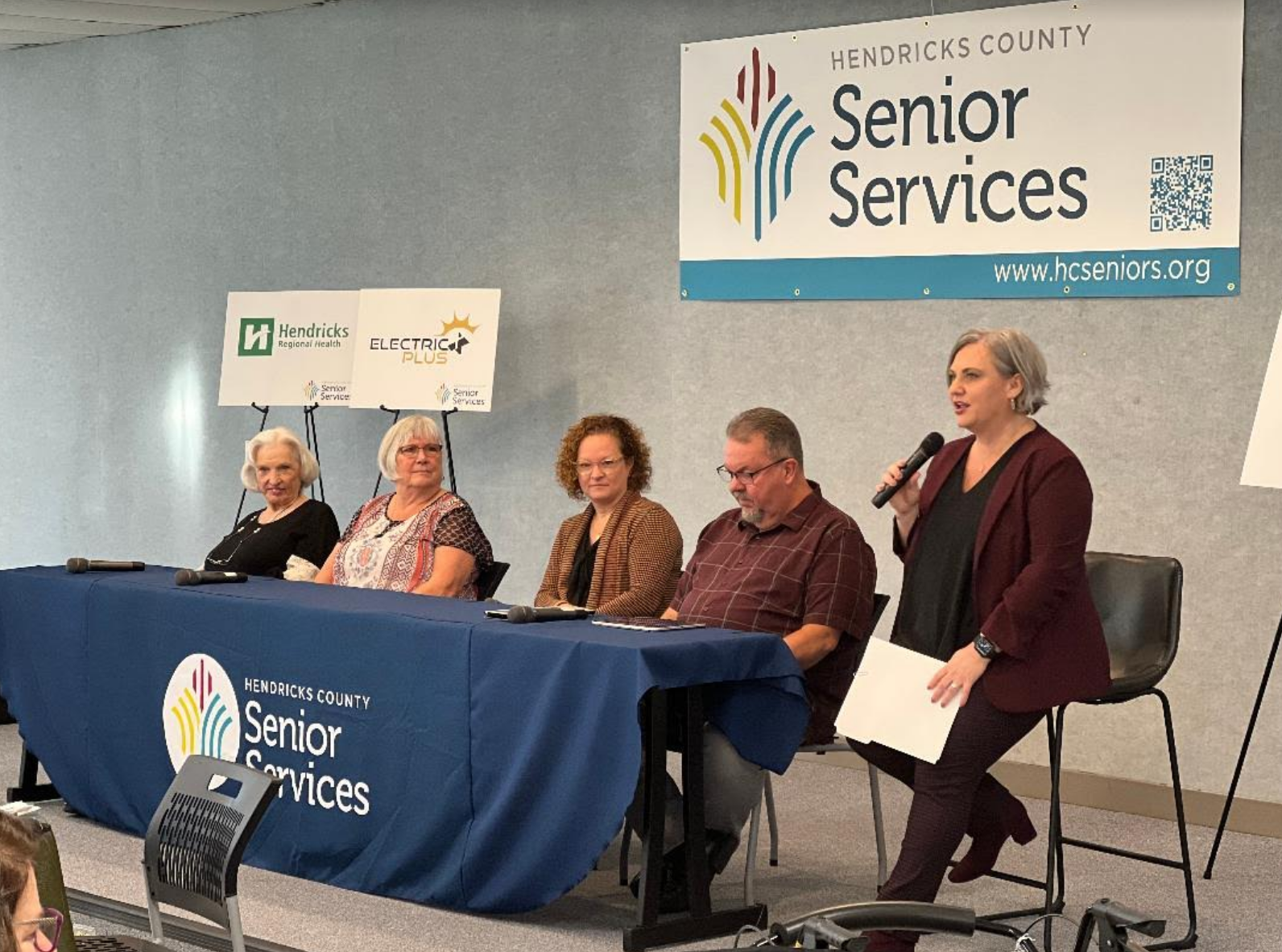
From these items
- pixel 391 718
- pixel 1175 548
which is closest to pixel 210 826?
pixel 391 718

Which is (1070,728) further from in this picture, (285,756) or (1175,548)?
(285,756)

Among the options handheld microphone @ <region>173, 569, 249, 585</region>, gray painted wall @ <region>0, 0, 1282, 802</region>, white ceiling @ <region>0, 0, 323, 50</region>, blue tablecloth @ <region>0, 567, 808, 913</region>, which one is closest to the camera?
blue tablecloth @ <region>0, 567, 808, 913</region>

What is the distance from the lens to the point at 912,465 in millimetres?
4117

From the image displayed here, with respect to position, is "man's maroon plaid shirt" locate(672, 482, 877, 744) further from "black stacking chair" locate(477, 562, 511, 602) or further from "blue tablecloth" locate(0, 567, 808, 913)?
"black stacking chair" locate(477, 562, 511, 602)

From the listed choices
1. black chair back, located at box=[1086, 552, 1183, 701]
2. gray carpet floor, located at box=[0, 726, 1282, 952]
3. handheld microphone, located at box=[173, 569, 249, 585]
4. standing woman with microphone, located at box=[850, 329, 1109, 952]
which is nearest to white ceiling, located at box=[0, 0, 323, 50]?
handheld microphone, located at box=[173, 569, 249, 585]

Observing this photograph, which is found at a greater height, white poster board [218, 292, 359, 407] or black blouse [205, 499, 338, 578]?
white poster board [218, 292, 359, 407]

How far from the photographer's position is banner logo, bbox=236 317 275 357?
8.19 m

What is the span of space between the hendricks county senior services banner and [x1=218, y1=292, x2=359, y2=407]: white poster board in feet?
5.46

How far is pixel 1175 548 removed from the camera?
595 cm

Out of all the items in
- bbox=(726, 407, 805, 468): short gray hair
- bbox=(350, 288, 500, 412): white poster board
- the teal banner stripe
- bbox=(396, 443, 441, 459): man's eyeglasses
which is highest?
the teal banner stripe

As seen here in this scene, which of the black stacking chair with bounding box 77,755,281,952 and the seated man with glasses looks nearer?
the black stacking chair with bounding box 77,755,281,952

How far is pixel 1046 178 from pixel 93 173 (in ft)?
17.0

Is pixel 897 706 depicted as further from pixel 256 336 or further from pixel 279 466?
pixel 256 336

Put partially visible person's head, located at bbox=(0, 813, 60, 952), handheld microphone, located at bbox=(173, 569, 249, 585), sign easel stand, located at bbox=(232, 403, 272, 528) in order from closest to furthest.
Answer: partially visible person's head, located at bbox=(0, 813, 60, 952) < handheld microphone, located at bbox=(173, 569, 249, 585) < sign easel stand, located at bbox=(232, 403, 272, 528)
